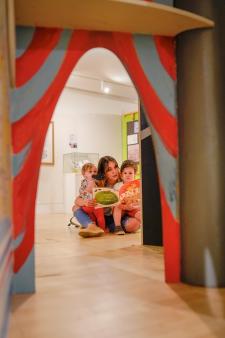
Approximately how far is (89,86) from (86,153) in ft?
4.06

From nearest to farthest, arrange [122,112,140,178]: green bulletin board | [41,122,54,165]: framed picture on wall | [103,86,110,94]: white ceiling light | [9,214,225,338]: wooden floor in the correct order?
[9,214,225,338]: wooden floor → [103,86,110,94]: white ceiling light → [41,122,54,165]: framed picture on wall → [122,112,140,178]: green bulletin board

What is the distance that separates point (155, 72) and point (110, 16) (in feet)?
1.04

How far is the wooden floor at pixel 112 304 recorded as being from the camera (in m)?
1.02

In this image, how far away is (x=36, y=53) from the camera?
1.46 metres

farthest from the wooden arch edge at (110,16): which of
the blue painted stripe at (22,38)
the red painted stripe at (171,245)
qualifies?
the red painted stripe at (171,245)

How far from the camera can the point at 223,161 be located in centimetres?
149

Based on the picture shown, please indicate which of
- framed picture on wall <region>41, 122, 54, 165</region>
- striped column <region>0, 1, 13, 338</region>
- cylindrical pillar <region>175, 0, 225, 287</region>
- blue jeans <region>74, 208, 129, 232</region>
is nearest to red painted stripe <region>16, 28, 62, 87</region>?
striped column <region>0, 1, 13, 338</region>

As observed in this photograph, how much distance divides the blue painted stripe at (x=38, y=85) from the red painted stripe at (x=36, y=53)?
0.05ft

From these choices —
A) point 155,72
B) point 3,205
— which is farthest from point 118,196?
point 3,205

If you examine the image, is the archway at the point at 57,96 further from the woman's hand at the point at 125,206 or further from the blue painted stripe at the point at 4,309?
the woman's hand at the point at 125,206

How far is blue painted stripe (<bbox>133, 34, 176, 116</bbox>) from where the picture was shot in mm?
1569

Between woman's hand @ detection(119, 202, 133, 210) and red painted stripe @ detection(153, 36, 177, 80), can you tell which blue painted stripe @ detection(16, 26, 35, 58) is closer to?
red painted stripe @ detection(153, 36, 177, 80)

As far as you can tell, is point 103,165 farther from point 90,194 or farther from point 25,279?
point 25,279

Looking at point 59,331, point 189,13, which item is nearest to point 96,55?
point 189,13
